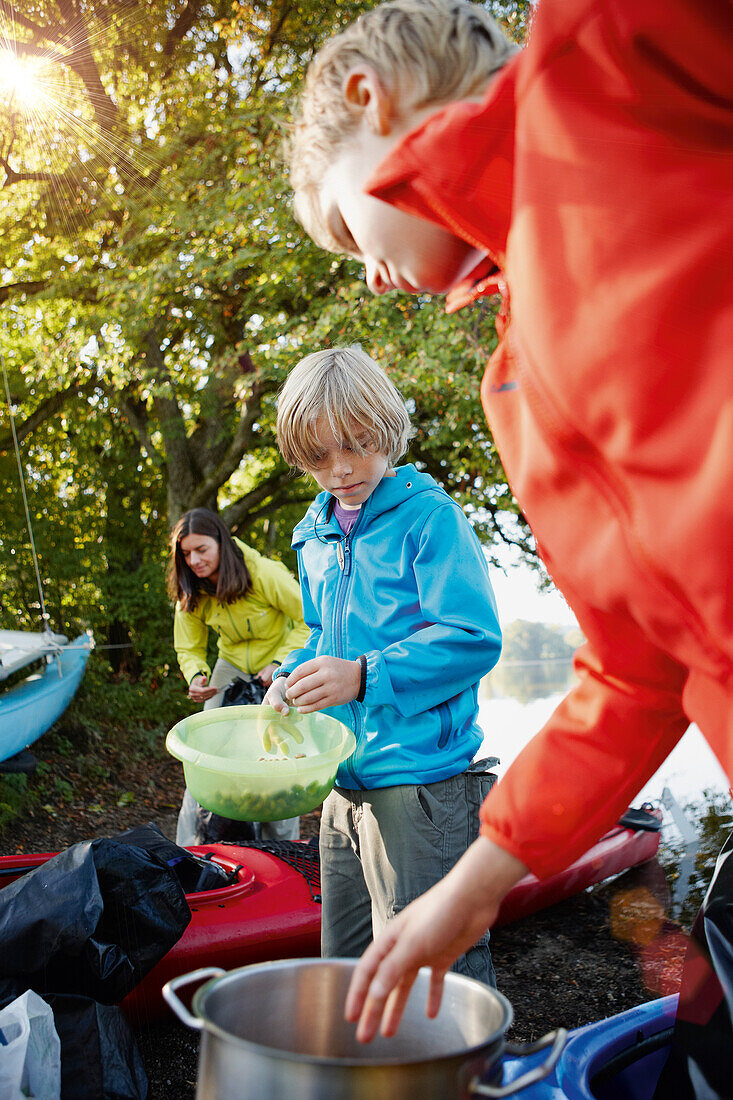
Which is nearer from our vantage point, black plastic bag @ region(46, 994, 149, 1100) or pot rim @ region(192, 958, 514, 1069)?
pot rim @ region(192, 958, 514, 1069)

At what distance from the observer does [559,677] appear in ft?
21.0

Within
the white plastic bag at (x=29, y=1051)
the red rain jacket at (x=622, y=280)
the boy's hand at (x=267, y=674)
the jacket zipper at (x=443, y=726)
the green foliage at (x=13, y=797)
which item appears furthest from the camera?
the green foliage at (x=13, y=797)

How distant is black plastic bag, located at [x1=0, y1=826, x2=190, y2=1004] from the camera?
1842 millimetres

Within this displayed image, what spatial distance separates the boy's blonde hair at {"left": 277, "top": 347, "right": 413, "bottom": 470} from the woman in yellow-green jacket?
2.21 meters

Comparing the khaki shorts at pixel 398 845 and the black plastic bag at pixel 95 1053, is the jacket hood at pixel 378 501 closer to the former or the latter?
the khaki shorts at pixel 398 845

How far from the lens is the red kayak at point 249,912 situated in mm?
2449

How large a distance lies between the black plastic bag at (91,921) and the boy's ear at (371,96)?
5.82 feet

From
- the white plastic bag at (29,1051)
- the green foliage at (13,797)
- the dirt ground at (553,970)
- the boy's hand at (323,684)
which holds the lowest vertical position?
the dirt ground at (553,970)

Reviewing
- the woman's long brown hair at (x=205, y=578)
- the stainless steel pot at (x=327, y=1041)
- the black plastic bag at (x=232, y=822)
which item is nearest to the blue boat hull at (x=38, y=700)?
the woman's long brown hair at (x=205, y=578)

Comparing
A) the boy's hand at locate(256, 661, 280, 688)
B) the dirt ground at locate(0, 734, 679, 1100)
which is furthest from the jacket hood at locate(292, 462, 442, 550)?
the boy's hand at locate(256, 661, 280, 688)

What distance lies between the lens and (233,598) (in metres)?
4.10

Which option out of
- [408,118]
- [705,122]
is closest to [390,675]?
[408,118]

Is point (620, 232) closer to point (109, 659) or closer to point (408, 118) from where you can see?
point (408, 118)

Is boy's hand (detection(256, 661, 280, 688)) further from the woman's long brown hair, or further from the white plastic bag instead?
the white plastic bag
